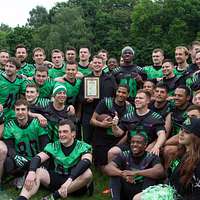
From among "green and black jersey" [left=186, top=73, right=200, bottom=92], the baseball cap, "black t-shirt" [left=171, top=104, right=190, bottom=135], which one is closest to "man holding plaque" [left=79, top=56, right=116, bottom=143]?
"green and black jersey" [left=186, top=73, right=200, bottom=92]

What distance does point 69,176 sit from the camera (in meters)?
6.88

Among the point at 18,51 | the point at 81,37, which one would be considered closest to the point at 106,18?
the point at 81,37

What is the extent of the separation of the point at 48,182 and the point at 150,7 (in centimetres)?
5180

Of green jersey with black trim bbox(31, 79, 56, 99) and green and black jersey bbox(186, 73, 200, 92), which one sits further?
green jersey with black trim bbox(31, 79, 56, 99)

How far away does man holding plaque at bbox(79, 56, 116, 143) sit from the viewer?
28.9 ft

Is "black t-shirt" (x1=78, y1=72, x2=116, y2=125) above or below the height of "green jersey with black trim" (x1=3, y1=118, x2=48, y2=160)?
above

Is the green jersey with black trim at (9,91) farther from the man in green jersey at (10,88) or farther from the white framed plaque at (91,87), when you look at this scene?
the white framed plaque at (91,87)

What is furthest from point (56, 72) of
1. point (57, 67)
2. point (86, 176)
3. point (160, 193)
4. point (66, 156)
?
point (160, 193)

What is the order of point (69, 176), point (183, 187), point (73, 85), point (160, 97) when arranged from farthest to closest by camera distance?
point (73, 85)
point (160, 97)
point (69, 176)
point (183, 187)

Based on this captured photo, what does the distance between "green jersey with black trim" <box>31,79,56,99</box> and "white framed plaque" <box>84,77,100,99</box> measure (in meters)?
0.67

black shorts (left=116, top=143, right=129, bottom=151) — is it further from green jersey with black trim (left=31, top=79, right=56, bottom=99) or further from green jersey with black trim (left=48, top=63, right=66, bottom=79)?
green jersey with black trim (left=48, top=63, right=66, bottom=79)

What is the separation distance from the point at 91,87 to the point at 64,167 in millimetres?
2260

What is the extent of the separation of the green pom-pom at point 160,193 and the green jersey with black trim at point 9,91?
13.5 ft

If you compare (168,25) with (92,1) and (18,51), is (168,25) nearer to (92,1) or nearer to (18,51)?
(92,1)
